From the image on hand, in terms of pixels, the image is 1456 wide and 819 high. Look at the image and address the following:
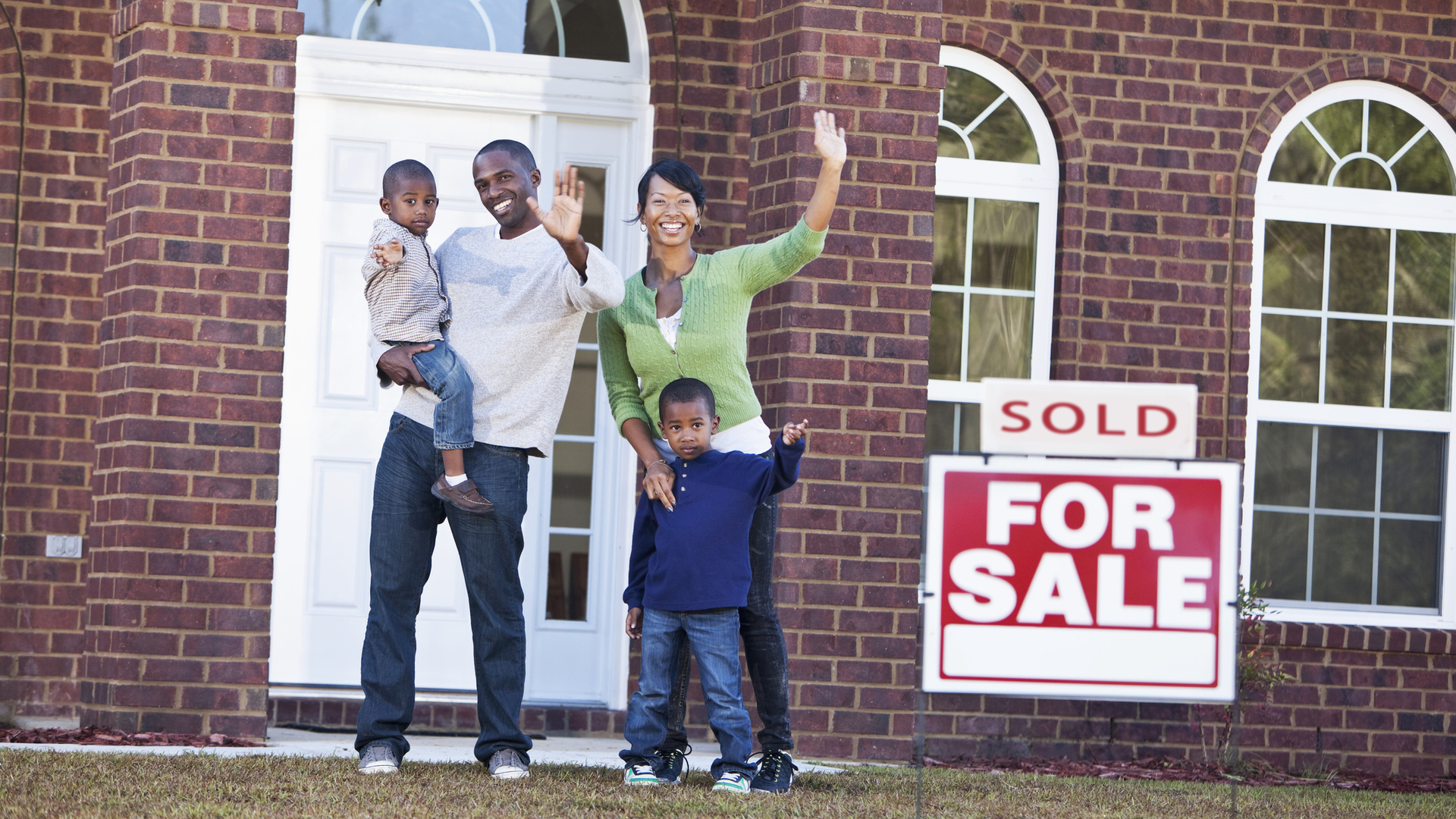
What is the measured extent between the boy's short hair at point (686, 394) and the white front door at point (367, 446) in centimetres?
221

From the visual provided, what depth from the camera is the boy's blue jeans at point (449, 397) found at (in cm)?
479

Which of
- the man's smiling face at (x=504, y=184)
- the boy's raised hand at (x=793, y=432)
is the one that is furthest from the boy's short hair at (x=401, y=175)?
the boy's raised hand at (x=793, y=432)

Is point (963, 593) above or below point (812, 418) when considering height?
below

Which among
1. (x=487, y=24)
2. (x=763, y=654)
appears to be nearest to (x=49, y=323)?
(x=487, y=24)

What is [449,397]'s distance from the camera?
15.7 ft

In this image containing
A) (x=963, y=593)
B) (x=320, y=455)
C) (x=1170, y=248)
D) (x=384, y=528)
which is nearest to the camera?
(x=963, y=593)

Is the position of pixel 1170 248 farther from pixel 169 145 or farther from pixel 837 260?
pixel 169 145

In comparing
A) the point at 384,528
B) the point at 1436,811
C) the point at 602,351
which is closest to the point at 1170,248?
the point at 1436,811

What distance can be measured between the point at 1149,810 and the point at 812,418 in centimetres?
200

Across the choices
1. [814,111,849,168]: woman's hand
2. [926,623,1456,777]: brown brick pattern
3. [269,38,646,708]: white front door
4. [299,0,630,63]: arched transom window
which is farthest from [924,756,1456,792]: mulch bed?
[299,0,630,63]: arched transom window

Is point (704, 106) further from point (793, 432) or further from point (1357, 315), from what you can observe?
point (1357, 315)

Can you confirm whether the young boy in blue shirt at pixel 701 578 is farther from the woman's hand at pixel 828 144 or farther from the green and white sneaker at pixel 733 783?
the woman's hand at pixel 828 144

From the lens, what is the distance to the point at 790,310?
643 centimetres

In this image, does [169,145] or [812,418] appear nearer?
[169,145]
